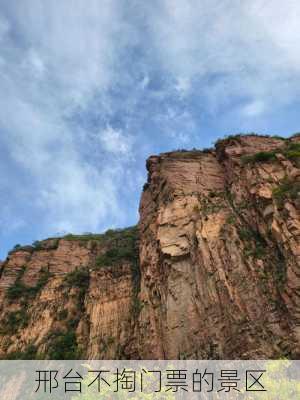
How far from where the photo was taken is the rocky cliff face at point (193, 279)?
865 inches

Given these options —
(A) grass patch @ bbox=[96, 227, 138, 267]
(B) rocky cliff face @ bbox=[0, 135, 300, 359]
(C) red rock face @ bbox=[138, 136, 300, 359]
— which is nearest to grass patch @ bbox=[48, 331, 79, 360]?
(B) rocky cliff face @ bbox=[0, 135, 300, 359]

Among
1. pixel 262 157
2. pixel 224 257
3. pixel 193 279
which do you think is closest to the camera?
pixel 224 257

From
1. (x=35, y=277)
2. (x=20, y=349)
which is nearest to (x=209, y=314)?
(x=20, y=349)

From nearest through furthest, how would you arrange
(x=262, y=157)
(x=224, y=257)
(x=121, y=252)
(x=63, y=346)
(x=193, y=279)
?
(x=224, y=257)
(x=193, y=279)
(x=262, y=157)
(x=63, y=346)
(x=121, y=252)

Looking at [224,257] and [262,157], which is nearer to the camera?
[224,257]

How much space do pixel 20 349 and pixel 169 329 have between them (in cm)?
2065

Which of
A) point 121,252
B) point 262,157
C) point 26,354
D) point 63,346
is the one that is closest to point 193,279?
point 262,157

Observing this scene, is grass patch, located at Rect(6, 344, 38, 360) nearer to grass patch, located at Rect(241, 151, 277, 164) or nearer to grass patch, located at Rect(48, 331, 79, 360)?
grass patch, located at Rect(48, 331, 79, 360)

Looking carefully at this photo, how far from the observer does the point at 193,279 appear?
1029 inches

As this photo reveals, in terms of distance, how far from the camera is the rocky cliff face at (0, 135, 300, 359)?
21969 mm

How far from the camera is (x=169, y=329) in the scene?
25.2 metres

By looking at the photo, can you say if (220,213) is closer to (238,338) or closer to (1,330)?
Result: (238,338)

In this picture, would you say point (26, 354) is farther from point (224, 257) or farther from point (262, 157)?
point (262, 157)

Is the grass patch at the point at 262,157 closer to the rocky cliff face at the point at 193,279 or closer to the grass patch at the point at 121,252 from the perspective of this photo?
the rocky cliff face at the point at 193,279
